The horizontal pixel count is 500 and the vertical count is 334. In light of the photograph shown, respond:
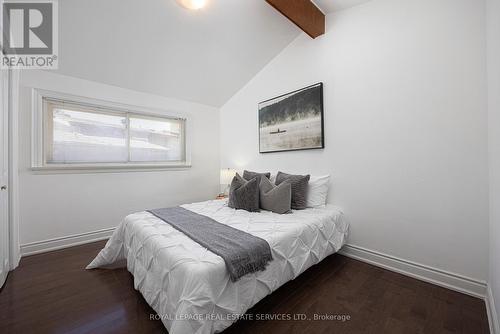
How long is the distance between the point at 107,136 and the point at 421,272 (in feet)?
13.2

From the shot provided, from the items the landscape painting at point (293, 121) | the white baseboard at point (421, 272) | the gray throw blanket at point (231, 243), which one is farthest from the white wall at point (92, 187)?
the white baseboard at point (421, 272)

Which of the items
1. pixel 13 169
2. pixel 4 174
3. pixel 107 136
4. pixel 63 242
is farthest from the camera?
pixel 107 136

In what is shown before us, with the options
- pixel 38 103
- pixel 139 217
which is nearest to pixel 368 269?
pixel 139 217

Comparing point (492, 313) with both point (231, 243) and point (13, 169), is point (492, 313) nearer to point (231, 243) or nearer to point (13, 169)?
point (231, 243)

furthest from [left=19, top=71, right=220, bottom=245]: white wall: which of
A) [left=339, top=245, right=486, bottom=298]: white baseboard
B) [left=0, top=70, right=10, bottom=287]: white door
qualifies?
[left=339, top=245, right=486, bottom=298]: white baseboard

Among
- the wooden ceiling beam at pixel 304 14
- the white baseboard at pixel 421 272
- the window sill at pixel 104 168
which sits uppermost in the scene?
the wooden ceiling beam at pixel 304 14

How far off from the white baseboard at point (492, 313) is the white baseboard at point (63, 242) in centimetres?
381

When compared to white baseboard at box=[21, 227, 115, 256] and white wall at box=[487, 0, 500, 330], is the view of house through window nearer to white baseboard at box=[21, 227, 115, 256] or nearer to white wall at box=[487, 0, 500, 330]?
white baseboard at box=[21, 227, 115, 256]

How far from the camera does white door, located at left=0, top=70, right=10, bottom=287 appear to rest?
1.73m

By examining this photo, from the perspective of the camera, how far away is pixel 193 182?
3713 millimetres

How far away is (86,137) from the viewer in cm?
272

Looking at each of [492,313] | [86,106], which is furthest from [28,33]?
[492,313]

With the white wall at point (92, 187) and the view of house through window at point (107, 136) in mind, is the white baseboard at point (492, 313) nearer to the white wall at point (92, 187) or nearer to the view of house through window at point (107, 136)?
the white wall at point (92, 187)

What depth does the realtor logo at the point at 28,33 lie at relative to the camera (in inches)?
70.8
